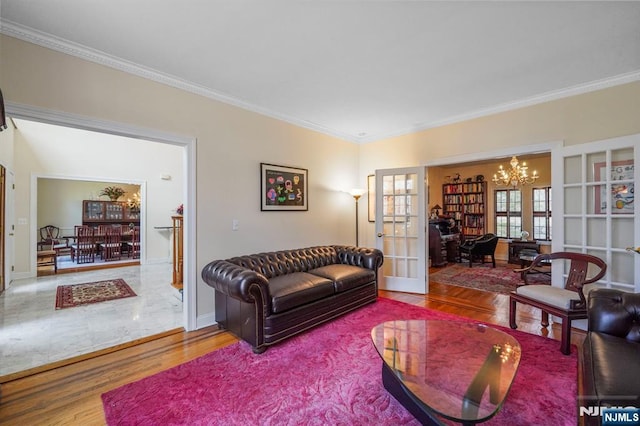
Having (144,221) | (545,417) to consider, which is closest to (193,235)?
(545,417)

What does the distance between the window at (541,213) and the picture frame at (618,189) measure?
4.85 meters

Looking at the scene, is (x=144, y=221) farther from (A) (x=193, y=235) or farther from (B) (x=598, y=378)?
(B) (x=598, y=378)

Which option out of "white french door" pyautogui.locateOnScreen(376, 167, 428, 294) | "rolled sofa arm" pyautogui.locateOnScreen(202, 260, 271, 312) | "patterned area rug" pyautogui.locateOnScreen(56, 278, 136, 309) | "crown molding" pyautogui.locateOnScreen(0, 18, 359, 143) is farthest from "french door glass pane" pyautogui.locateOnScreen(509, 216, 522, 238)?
"patterned area rug" pyautogui.locateOnScreen(56, 278, 136, 309)

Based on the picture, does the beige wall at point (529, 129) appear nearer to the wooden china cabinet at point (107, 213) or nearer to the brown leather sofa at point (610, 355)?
the brown leather sofa at point (610, 355)

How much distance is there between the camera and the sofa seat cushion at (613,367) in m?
1.24

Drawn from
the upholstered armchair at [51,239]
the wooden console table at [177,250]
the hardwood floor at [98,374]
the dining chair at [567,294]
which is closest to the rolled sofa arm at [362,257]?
the hardwood floor at [98,374]

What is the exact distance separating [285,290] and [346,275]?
0.94 meters

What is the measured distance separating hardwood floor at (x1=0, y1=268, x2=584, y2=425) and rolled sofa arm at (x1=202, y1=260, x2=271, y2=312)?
620mm

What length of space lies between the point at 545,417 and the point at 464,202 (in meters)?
7.33

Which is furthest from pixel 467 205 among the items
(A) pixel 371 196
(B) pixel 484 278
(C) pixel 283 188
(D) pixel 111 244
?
(D) pixel 111 244

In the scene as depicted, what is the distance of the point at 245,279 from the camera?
8.18 feet

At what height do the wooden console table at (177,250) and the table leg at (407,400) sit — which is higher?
the wooden console table at (177,250)

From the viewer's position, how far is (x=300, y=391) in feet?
6.51

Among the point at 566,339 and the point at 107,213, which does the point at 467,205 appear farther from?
the point at 107,213
